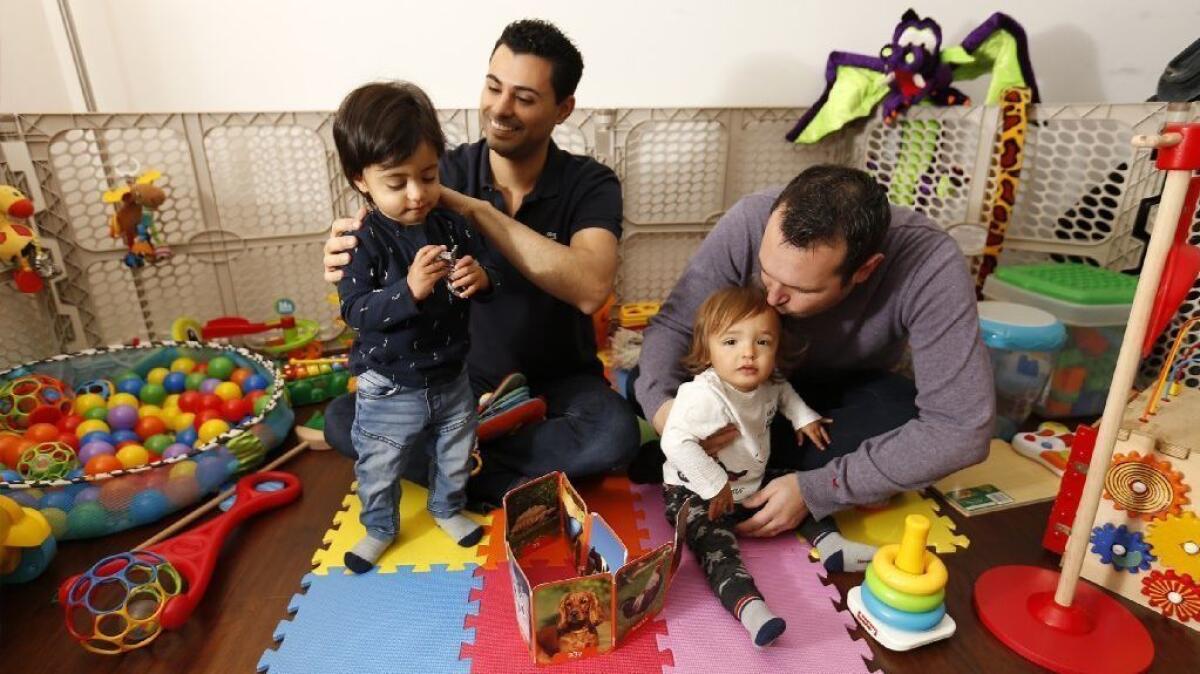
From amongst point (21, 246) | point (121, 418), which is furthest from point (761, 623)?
point (21, 246)

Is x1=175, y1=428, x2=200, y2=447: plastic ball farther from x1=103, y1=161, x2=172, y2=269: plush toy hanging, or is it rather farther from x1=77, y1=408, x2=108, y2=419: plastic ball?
x1=103, y1=161, x2=172, y2=269: plush toy hanging

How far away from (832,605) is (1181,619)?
63cm

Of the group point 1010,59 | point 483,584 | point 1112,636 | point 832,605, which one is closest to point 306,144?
point 483,584

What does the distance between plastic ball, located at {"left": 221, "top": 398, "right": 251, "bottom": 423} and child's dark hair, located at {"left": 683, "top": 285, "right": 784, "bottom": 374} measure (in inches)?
49.4

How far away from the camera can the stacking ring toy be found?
1153 millimetres

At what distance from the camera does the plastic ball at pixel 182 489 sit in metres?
1.47

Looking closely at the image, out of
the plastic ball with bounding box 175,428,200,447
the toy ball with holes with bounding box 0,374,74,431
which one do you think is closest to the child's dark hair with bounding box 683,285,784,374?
the plastic ball with bounding box 175,428,200,447

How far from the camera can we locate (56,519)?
1.38 meters

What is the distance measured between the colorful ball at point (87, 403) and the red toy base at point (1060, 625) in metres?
2.18

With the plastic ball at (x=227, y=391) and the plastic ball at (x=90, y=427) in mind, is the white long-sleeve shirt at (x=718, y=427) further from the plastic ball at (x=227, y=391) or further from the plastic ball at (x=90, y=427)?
the plastic ball at (x=90, y=427)

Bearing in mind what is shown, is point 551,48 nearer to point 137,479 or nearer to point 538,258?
point 538,258

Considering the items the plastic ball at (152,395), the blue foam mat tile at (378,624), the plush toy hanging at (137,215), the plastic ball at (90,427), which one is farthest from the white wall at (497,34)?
the blue foam mat tile at (378,624)

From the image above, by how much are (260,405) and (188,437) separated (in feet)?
0.60

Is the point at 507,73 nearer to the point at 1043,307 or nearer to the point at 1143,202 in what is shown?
the point at 1043,307
